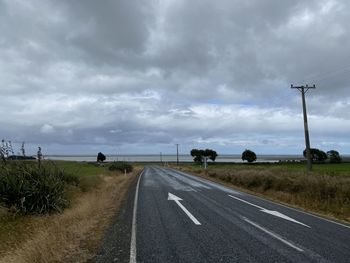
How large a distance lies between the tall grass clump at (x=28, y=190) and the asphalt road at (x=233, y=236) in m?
4.03

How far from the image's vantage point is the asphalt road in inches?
328

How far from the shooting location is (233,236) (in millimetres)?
10469

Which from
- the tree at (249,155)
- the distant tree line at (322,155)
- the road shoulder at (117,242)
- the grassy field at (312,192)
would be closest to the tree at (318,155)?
the distant tree line at (322,155)

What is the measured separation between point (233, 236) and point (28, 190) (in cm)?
1034

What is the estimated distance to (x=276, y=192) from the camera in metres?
26.7

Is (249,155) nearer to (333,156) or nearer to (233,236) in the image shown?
(333,156)

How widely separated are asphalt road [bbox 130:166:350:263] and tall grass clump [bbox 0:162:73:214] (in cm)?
403

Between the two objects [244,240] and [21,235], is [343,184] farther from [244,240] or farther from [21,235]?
[21,235]

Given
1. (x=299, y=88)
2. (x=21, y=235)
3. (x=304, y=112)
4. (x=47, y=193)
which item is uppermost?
(x=299, y=88)

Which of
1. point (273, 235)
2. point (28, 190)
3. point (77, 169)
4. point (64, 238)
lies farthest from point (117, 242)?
point (77, 169)

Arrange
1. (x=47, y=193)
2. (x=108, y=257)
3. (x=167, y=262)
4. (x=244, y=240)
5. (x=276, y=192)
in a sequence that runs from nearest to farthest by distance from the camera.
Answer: (x=167, y=262) < (x=108, y=257) < (x=244, y=240) < (x=47, y=193) < (x=276, y=192)

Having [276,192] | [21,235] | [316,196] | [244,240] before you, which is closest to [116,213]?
[21,235]

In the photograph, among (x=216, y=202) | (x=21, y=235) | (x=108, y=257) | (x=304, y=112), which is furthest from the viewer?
(x=304, y=112)

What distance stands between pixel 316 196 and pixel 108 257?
16.8 m
